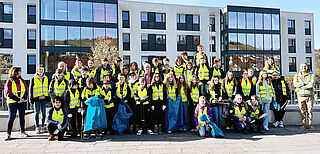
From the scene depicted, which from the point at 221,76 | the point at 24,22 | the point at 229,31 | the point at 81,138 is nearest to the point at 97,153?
the point at 81,138

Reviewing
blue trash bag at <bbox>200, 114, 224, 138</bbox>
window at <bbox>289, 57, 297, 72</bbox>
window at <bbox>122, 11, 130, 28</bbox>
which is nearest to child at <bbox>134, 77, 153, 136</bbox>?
blue trash bag at <bbox>200, 114, 224, 138</bbox>

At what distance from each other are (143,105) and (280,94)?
486cm

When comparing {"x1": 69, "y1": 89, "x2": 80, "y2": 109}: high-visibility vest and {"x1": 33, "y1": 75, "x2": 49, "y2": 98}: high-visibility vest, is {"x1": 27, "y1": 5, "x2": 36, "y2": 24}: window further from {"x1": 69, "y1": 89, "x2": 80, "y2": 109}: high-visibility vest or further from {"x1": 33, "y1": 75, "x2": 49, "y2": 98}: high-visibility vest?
{"x1": 69, "y1": 89, "x2": 80, "y2": 109}: high-visibility vest

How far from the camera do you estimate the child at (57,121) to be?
22.8 ft

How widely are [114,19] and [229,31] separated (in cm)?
1371

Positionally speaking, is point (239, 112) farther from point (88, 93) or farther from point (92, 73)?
point (92, 73)

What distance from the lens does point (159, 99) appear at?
25.6 feet

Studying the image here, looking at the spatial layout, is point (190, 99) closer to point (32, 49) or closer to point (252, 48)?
point (32, 49)

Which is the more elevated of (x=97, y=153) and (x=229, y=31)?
(x=229, y=31)

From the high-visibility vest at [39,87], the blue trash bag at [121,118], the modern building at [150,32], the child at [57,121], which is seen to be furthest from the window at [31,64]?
the blue trash bag at [121,118]

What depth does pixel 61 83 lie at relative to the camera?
7.54 meters

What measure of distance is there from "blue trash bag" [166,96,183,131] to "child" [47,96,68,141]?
10.1ft

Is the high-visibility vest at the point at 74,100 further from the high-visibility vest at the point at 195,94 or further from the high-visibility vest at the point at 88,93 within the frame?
the high-visibility vest at the point at 195,94

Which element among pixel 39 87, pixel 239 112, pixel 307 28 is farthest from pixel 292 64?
pixel 39 87
